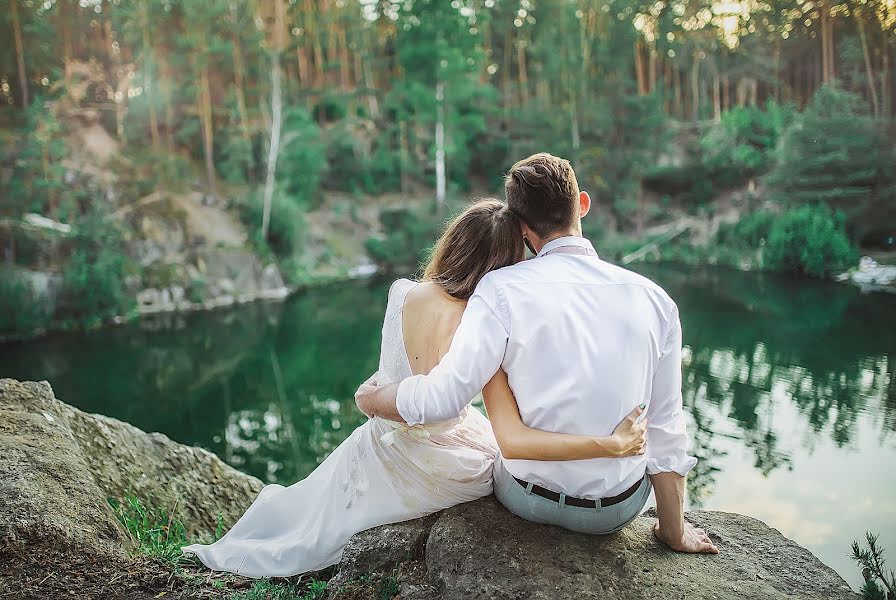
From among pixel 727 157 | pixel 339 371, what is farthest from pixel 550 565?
pixel 727 157

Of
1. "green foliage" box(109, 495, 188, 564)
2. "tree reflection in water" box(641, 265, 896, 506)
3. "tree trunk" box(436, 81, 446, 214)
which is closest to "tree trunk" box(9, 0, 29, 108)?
"tree trunk" box(436, 81, 446, 214)

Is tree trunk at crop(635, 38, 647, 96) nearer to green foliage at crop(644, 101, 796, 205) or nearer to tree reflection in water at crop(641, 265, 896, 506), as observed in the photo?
green foliage at crop(644, 101, 796, 205)

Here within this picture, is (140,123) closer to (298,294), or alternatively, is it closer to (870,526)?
(298,294)

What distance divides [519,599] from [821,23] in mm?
13129

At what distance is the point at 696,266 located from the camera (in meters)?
13.2

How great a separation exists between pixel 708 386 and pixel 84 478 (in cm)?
600

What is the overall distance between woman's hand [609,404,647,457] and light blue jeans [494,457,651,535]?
5.7 inches

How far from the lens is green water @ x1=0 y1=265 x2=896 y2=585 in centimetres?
512

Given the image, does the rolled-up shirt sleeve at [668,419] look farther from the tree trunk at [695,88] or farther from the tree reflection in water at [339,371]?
the tree trunk at [695,88]

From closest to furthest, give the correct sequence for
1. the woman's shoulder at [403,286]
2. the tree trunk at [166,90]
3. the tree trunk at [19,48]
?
1. the woman's shoulder at [403,286]
2. the tree trunk at [19,48]
3. the tree trunk at [166,90]

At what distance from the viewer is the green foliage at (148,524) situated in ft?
8.57

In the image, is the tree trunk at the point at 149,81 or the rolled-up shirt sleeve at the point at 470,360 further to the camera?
the tree trunk at the point at 149,81

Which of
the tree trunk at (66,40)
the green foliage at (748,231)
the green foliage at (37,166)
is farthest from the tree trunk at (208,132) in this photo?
the green foliage at (748,231)

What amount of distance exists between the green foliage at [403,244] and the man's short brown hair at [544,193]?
499 inches
